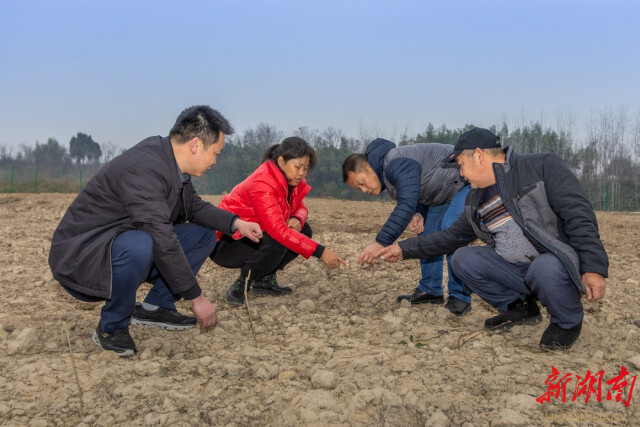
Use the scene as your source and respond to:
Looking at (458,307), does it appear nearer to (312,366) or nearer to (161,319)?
(312,366)

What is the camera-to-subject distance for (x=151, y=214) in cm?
261

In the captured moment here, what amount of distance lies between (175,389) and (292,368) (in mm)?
588

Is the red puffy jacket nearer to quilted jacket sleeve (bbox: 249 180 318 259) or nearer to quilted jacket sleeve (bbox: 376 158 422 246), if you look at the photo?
quilted jacket sleeve (bbox: 249 180 318 259)

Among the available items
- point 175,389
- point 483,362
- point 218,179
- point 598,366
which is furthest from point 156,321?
point 218,179

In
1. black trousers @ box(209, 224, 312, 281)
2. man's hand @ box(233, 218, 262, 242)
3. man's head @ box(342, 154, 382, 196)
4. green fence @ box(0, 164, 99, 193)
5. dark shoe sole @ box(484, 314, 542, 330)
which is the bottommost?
green fence @ box(0, 164, 99, 193)

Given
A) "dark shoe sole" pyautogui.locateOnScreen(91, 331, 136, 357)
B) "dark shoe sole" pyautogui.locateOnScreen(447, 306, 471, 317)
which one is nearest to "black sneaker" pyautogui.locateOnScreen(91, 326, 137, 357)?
"dark shoe sole" pyautogui.locateOnScreen(91, 331, 136, 357)

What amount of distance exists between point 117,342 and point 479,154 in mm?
2248

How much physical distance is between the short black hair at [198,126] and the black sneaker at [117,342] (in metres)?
1.10

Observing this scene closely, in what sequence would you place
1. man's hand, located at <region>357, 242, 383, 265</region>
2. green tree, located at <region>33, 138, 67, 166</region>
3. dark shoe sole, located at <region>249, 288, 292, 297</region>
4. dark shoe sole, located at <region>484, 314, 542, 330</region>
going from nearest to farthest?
dark shoe sole, located at <region>484, 314, 542, 330</region>
man's hand, located at <region>357, 242, 383, 265</region>
dark shoe sole, located at <region>249, 288, 292, 297</region>
green tree, located at <region>33, 138, 67, 166</region>

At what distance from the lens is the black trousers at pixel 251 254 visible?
12.7ft

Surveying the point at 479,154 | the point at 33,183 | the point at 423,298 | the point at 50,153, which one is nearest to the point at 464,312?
the point at 423,298

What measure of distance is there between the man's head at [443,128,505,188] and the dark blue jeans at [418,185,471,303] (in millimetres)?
697

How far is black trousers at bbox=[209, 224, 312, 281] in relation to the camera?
387 cm

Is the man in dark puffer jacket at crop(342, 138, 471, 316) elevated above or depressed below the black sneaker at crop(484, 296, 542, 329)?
above
